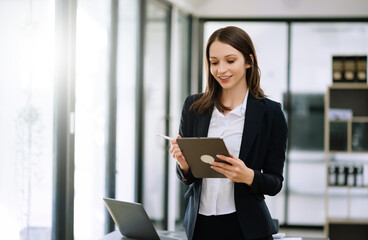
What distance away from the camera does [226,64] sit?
5.21 ft

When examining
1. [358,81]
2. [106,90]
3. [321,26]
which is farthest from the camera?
[321,26]

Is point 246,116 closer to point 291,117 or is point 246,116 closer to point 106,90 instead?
point 106,90

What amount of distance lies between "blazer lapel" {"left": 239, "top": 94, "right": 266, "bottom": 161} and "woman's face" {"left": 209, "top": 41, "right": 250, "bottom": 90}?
0.11m

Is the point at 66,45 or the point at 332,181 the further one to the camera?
the point at 332,181

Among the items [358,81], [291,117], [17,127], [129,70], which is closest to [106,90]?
[129,70]

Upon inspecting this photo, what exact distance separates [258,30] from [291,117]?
1.19 m

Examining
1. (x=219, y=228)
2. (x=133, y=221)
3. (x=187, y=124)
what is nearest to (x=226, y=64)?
(x=187, y=124)

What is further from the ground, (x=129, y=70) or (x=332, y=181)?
(x=129, y=70)

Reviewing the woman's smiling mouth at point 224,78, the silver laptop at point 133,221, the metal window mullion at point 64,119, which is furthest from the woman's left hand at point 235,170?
the metal window mullion at point 64,119

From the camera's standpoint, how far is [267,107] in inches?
63.3

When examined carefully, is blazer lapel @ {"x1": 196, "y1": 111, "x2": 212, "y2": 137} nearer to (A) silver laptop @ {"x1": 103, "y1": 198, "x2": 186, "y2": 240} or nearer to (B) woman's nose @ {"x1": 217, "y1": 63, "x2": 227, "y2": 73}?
(B) woman's nose @ {"x1": 217, "y1": 63, "x2": 227, "y2": 73}

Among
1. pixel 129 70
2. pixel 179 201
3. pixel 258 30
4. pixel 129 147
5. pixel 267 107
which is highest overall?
pixel 258 30

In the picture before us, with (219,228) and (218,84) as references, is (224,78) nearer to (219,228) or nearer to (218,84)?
(218,84)

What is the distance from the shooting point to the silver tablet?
1478mm
